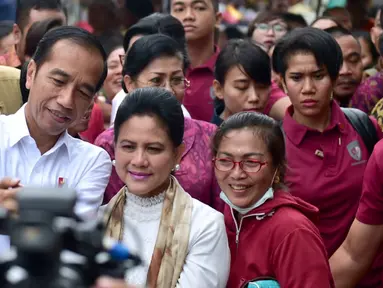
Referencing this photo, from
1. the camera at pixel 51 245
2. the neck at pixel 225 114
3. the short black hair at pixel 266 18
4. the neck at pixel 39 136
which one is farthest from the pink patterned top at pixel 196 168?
the short black hair at pixel 266 18

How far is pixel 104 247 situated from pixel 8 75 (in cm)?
293

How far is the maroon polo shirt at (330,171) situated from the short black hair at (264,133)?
530 millimetres

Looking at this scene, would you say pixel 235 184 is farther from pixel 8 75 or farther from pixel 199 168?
pixel 8 75

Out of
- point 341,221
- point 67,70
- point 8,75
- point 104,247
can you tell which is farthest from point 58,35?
point 104,247

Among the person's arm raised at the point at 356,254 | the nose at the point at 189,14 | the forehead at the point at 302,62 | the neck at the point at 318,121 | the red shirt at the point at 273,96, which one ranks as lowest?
the person's arm raised at the point at 356,254

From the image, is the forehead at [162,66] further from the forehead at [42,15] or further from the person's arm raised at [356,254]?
the forehead at [42,15]

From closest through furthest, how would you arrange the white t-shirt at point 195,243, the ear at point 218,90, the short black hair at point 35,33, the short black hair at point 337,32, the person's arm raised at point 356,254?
the white t-shirt at point 195,243, the person's arm raised at point 356,254, the ear at point 218,90, the short black hair at point 35,33, the short black hair at point 337,32

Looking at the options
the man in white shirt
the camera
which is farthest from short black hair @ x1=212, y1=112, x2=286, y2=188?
the camera

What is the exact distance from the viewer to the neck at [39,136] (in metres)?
3.65

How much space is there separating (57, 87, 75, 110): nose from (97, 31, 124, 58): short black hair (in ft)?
10.2

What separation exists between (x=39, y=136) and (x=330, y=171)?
1.52 m

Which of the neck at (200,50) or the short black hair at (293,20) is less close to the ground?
the short black hair at (293,20)

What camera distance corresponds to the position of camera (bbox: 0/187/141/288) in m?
1.54

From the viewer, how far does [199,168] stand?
406cm
